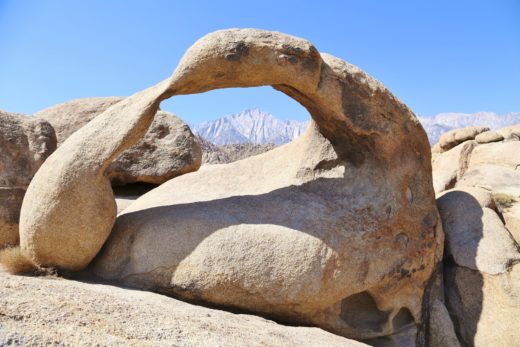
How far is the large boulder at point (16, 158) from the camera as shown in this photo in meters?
4.40

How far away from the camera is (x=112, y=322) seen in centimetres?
215

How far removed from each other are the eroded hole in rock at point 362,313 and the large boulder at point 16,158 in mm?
3315

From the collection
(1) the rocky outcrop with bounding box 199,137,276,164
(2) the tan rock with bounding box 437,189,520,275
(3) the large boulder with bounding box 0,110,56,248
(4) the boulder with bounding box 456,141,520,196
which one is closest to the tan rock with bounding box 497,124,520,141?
(4) the boulder with bounding box 456,141,520,196

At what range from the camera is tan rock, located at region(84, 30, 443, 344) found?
12.0ft

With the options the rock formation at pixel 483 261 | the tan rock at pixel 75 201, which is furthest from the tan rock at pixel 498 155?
the tan rock at pixel 75 201

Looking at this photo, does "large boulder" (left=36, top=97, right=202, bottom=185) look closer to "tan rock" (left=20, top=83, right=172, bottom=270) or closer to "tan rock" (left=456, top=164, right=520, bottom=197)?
"tan rock" (left=20, top=83, right=172, bottom=270)

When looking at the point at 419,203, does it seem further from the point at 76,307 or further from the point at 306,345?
the point at 76,307

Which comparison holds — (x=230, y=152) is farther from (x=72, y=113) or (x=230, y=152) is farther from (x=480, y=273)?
(x=480, y=273)

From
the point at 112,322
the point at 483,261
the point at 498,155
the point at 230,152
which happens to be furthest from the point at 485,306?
the point at 230,152

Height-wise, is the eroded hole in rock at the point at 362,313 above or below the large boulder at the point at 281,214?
below

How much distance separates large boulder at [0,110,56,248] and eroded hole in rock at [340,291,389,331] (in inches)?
130

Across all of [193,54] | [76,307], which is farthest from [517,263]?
[76,307]

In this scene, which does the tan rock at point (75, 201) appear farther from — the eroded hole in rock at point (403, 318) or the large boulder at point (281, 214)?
→ the eroded hole in rock at point (403, 318)

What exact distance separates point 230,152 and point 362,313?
31140 millimetres
